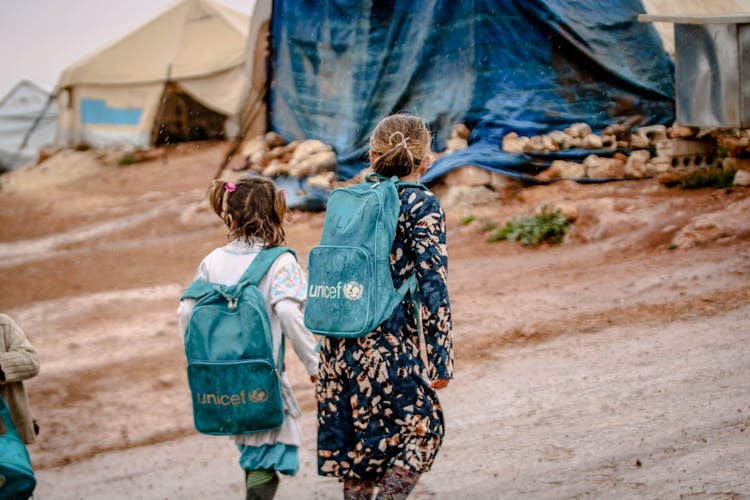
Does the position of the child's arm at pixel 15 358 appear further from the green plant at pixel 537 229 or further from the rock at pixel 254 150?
the rock at pixel 254 150

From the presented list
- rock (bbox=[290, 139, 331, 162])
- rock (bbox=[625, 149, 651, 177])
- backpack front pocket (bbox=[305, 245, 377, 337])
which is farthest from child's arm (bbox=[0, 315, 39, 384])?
rock (bbox=[290, 139, 331, 162])

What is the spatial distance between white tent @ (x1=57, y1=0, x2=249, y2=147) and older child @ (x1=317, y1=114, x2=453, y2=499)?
54.7 feet

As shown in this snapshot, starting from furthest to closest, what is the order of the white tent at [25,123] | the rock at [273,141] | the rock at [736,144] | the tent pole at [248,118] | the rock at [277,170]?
the white tent at [25,123] → the tent pole at [248,118] → the rock at [273,141] → the rock at [277,170] → the rock at [736,144]

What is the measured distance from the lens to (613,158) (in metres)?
10.8

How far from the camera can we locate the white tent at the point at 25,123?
20781 mm

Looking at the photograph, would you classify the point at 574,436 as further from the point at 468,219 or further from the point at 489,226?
the point at 468,219

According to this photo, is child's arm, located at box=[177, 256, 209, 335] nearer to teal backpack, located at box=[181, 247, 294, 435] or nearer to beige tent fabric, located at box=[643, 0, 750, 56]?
teal backpack, located at box=[181, 247, 294, 435]

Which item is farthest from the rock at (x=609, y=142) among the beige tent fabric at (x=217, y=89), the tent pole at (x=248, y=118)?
the beige tent fabric at (x=217, y=89)

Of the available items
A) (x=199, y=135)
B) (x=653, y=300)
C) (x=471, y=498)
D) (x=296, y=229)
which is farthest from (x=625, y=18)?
(x=199, y=135)

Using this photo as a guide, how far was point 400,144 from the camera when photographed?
9.44 ft

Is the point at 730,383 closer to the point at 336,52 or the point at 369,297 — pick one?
the point at 369,297

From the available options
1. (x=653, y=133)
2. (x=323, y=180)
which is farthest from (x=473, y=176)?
(x=323, y=180)

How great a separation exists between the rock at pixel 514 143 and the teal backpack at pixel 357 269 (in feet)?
27.3

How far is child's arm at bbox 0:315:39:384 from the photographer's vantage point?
2.99m
